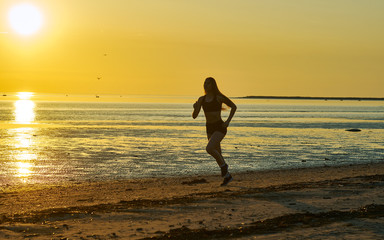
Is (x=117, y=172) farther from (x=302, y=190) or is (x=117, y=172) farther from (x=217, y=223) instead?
(x=217, y=223)

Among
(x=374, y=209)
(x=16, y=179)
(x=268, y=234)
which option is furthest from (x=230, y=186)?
(x=16, y=179)

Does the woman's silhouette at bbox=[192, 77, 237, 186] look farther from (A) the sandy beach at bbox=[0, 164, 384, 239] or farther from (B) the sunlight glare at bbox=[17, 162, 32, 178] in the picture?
(B) the sunlight glare at bbox=[17, 162, 32, 178]

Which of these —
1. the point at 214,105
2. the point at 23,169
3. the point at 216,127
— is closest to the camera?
the point at 214,105

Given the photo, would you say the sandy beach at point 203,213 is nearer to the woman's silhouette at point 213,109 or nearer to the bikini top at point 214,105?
the woman's silhouette at point 213,109

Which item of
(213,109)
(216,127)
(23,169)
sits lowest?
(23,169)

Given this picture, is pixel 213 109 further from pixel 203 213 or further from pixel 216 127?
pixel 203 213

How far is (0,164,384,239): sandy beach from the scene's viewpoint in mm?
7402

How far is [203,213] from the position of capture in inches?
343

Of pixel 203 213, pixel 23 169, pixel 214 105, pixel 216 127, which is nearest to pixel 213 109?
pixel 214 105

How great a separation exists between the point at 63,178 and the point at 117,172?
2285 mm

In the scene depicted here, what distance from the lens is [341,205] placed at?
9.12m

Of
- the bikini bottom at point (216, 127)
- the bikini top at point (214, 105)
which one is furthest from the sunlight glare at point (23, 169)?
the bikini top at point (214, 105)

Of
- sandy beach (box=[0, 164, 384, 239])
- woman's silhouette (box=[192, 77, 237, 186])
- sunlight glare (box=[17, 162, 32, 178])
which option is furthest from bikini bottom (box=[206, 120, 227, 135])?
sunlight glare (box=[17, 162, 32, 178])

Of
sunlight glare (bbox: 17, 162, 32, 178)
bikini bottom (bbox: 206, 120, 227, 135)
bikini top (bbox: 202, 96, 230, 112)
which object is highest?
bikini top (bbox: 202, 96, 230, 112)
